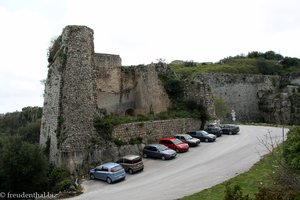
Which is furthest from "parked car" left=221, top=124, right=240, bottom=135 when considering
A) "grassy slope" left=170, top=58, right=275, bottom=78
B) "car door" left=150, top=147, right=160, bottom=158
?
"grassy slope" left=170, top=58, right=275, bottom=78

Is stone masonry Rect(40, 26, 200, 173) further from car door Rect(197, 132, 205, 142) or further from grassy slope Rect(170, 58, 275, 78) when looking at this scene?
grassy slope Rect(170, 58, 275, 78)

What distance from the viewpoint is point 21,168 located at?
68.8 ft

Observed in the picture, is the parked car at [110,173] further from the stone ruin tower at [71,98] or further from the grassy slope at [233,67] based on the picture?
the grassy slope at [233,67]

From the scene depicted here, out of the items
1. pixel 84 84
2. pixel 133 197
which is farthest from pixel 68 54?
pixel 133 197

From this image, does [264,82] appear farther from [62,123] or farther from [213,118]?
[62,123]

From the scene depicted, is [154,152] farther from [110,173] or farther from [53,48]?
[53,48]

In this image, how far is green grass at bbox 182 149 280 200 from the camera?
575 inches

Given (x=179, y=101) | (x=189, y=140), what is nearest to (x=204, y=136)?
(x=189, y=140)

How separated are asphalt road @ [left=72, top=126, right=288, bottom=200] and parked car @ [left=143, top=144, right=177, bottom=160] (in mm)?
475

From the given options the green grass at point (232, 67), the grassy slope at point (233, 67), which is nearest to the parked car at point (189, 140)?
the green grass at point (232, 67)

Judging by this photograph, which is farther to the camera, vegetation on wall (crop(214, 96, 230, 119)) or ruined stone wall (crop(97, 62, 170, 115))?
vegetation on wall (crop(214, 96, 230, 119))

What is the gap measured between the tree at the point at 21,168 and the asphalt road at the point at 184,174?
301 centimetres

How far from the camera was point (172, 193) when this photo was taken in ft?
53.8

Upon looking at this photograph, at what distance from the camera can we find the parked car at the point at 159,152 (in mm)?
24931
